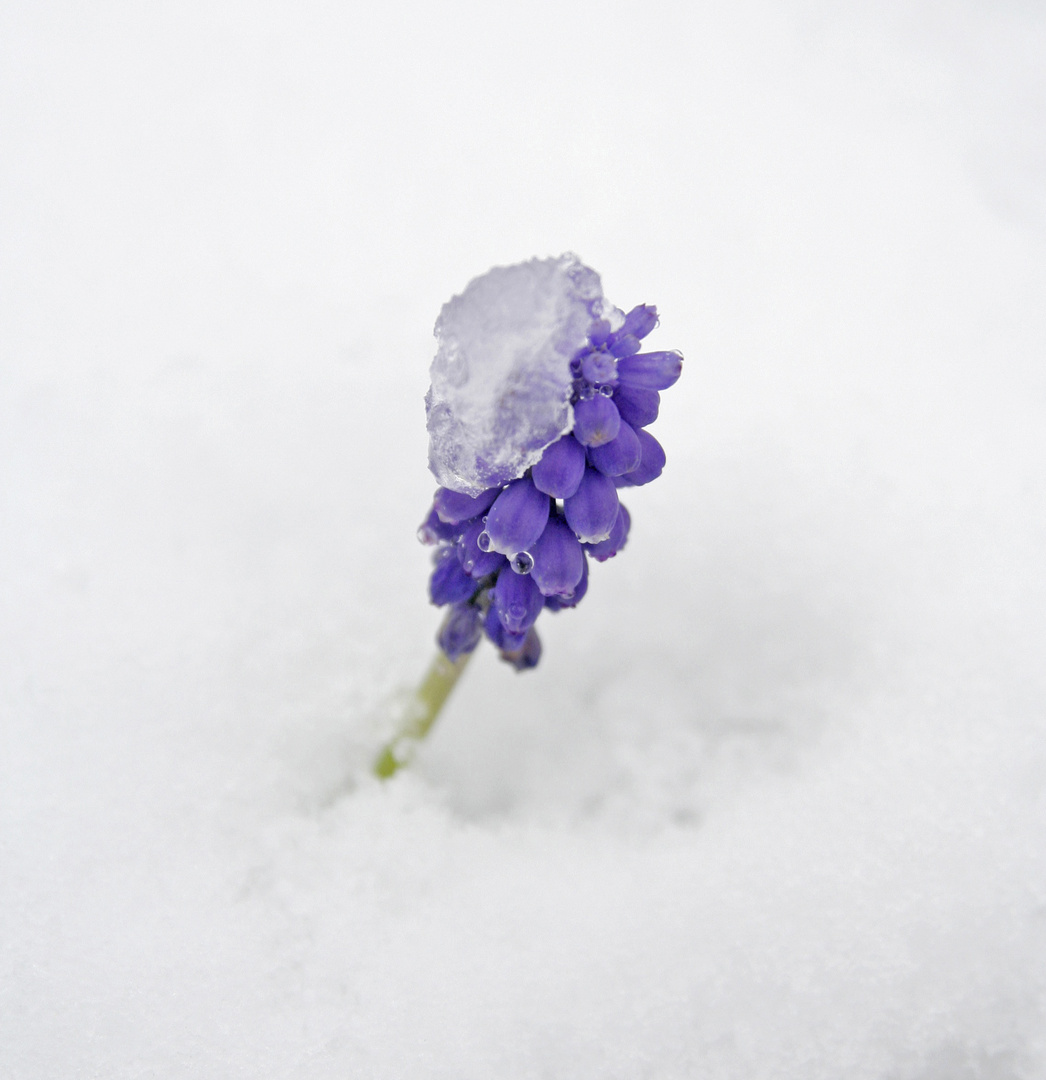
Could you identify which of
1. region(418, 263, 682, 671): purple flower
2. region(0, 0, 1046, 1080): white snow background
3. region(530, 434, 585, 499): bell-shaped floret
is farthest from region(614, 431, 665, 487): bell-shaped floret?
region(0, 0, 1046, 1080): white snow background

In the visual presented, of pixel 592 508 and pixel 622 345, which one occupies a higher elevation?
pixel 622 345

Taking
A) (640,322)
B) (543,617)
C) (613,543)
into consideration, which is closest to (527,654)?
(613,543)

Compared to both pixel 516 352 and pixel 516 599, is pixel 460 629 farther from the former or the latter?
pixel 516 352

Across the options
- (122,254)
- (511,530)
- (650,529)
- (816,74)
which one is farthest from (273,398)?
(816,74)

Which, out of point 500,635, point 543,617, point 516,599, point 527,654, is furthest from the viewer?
point 543,617

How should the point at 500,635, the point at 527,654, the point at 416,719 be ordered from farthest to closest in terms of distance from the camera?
1. the point at 416,719
2. the point at 527,654
3. the point at 500,635

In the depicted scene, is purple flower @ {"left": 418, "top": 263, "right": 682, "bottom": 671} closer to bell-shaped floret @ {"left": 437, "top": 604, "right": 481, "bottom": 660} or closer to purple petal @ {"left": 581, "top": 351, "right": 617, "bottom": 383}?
purple petal @ {"left": 581, "top": 351, "right": 617, "bottom": 383}

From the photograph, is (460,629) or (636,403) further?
(460,629)
